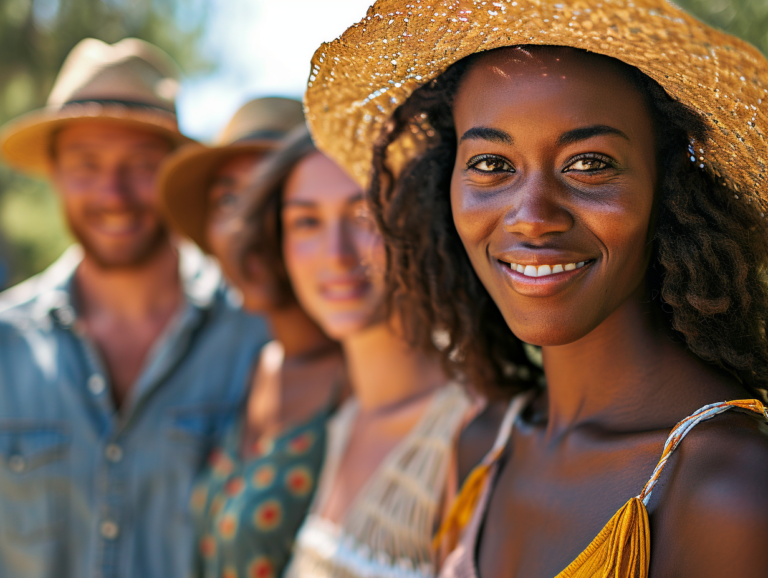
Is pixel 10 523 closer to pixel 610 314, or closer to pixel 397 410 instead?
pixel 397 410

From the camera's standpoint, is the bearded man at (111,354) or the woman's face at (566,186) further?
the bearded man at (111,354)

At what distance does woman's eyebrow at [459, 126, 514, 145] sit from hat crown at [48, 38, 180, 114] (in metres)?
2.57

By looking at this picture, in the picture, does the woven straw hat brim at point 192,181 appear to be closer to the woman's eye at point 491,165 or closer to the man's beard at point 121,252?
the man's beard at point 121,252

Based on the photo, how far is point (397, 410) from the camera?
7.45 ft

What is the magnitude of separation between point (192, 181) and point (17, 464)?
1.49 meters

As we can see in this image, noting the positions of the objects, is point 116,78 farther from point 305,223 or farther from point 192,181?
point 305,223

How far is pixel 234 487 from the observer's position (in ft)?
8.21

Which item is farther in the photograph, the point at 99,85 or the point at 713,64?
the point at 99,85

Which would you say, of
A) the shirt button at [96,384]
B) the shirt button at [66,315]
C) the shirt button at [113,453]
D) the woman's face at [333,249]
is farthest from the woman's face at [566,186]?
the shirt button at [66,315]

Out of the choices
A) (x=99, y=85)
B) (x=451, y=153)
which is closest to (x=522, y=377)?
(x=451, y=153)

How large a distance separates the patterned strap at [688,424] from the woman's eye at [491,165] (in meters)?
0.53

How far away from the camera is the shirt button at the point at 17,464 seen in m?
2.99

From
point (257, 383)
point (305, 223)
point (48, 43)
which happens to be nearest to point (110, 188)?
point (257, 383)

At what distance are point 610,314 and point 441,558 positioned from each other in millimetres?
826
